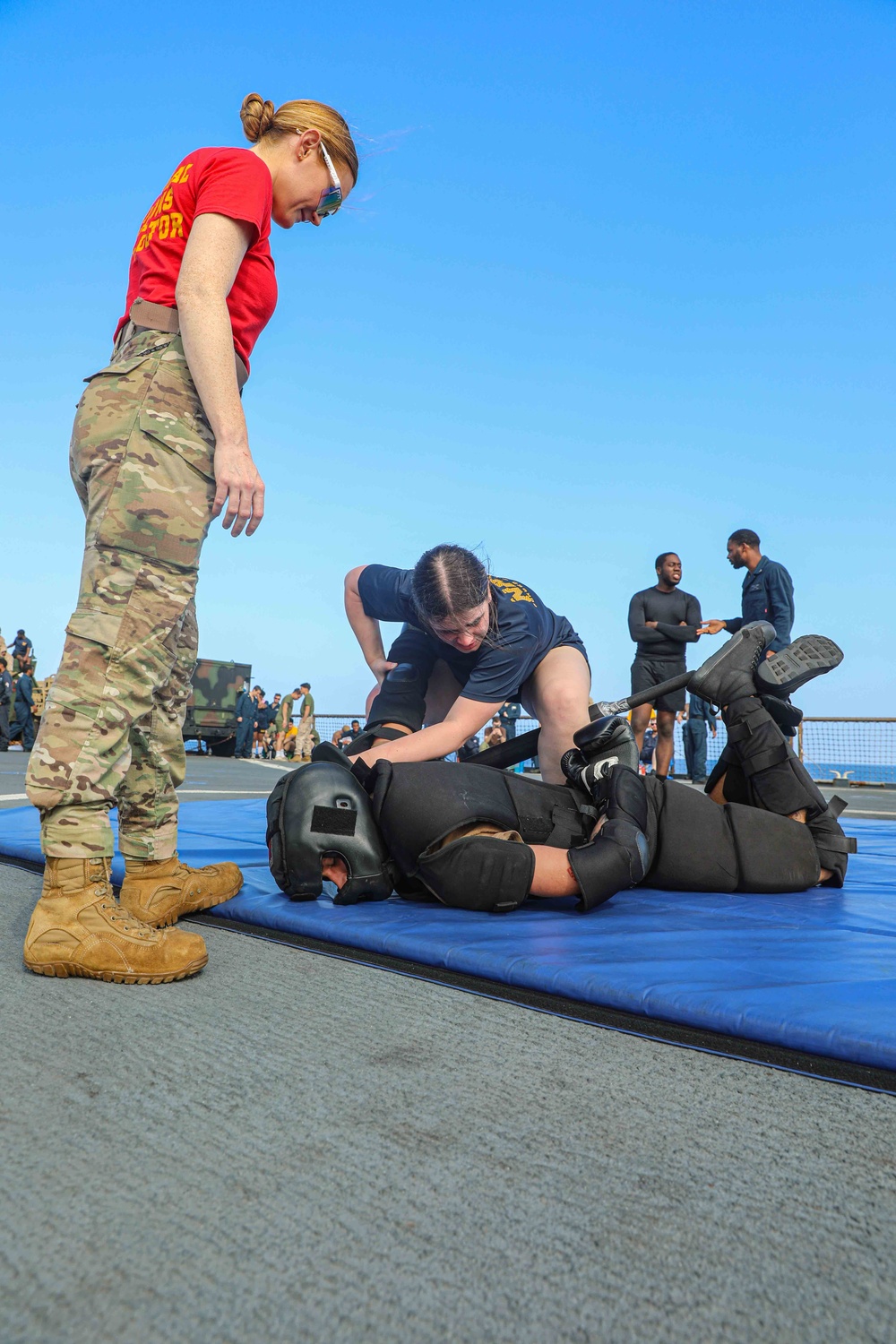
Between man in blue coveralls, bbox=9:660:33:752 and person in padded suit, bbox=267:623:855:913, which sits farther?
man in blue coveralls, bbox=9:660:33:752

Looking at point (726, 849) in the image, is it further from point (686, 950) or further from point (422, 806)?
point (422, 806)

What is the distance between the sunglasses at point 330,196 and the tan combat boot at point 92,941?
1.51m

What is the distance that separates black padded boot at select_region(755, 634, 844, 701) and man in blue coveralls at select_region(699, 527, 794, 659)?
10.4ft

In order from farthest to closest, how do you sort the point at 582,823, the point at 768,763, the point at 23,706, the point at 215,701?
the point at 215,701 < the point at 23,706 < the point at 768,763 < the point at 582,823

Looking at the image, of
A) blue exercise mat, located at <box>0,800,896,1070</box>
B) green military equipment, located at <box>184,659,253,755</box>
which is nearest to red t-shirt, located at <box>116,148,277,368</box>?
blue exercise mat, located at <box>0,800,896,1070</box>

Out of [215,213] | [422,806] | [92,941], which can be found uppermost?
[215,213]

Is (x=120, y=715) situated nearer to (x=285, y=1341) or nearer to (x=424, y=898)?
(x=424, y=898)

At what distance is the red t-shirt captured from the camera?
1.75 meters

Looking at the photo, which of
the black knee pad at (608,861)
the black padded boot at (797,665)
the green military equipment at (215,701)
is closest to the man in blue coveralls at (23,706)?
the green military equipment at (215,701)

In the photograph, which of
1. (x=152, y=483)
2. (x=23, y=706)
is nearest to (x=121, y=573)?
(x=152, y=483)

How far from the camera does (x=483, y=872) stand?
200 cm

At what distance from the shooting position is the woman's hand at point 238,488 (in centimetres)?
168

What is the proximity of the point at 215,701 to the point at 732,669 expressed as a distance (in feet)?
49.4

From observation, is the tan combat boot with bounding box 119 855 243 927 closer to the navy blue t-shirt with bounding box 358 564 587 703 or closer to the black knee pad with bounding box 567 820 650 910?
the black knee pad with bounding box 567 820 650 910
